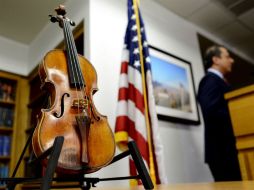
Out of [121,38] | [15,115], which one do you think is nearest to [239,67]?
[121,38]

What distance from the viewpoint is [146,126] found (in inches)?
55.9

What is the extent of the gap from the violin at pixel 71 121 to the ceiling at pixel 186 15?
5.14 ft

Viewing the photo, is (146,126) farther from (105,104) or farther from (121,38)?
(121,38)

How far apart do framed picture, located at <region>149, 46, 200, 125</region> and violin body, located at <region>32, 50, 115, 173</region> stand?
3.86 ft

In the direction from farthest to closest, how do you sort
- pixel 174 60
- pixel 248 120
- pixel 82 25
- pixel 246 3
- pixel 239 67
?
pixel 239 67 < pixel 246 3 < pixel 174 60 < pixel 82 25 < pixel 248 120

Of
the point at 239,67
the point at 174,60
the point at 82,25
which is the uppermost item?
the point at 239,67

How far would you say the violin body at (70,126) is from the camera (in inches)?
26.6

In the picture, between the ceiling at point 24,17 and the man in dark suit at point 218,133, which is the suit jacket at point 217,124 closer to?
the man in dark suit at point 218,133

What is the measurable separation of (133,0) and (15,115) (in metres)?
1.87

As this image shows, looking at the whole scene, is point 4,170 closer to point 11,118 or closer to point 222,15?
point 11,118

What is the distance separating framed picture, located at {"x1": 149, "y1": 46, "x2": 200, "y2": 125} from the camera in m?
2.02

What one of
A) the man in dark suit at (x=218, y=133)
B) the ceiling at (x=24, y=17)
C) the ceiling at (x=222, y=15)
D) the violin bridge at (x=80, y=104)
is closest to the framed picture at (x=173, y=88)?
the man in dark suit at (x=218, y=133)

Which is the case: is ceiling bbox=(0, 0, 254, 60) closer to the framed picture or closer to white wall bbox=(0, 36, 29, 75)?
white wall bbox=(0, 36, 29, 75)

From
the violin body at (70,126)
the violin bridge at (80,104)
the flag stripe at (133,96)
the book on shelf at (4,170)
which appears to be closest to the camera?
the violin body at (70,126)
